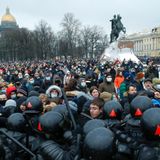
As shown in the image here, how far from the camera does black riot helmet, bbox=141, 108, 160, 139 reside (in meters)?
4.02

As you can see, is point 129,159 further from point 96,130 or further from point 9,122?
point 9,122

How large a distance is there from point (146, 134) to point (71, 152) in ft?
2.36

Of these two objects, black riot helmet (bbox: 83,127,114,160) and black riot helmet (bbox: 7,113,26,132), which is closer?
black riot helmet (bbox: 83,127,114,160)

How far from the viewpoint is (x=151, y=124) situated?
404 centimetres

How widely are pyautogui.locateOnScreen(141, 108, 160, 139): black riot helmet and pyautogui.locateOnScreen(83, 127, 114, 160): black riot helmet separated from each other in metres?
0.42

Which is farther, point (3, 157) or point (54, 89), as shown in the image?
point (54, 89)

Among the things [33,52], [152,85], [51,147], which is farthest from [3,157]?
[33,52]

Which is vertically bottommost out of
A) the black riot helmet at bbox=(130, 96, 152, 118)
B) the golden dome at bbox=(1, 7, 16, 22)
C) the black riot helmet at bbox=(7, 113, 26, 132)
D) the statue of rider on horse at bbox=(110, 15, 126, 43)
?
the black riot helmet at bbox=(7, 113, 26, 132)

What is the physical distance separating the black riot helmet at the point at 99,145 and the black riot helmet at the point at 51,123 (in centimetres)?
76

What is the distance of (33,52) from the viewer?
8012 centimetres

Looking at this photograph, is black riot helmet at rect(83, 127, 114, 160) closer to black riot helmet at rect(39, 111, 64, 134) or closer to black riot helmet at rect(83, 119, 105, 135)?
black riot helmet at rect(83, 119, 105, 135)

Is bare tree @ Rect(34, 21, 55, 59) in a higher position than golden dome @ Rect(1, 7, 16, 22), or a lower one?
lower

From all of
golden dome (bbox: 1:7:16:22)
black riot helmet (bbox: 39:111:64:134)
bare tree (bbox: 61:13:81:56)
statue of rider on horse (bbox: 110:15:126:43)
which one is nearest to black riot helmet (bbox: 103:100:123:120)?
black riot helmet (bbox: 39:111:64:134)

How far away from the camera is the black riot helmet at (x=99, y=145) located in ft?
12.1
